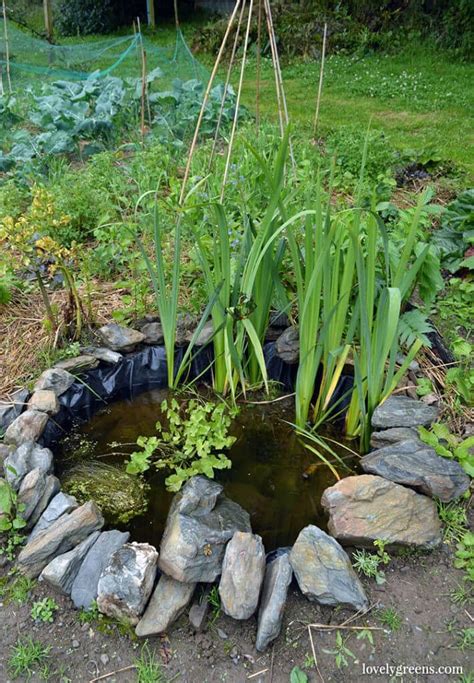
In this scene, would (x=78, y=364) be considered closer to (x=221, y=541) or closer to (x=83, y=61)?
(x=221, y=541)

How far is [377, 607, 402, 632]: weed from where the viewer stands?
67.9 inches

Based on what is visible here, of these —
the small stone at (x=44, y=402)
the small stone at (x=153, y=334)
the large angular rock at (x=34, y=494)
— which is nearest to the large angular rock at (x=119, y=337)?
the small stone at (x=153, y=334)

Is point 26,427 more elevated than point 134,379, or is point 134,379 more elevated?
point 26,427

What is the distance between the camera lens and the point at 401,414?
7.66 feet

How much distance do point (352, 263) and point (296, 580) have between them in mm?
1162

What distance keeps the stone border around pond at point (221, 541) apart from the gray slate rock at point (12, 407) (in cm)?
13

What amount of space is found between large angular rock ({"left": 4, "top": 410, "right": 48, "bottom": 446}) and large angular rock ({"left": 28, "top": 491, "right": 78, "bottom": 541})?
0.37 meters

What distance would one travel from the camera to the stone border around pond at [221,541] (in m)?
1.74

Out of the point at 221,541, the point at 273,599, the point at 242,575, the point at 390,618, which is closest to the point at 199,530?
the point at 221,541

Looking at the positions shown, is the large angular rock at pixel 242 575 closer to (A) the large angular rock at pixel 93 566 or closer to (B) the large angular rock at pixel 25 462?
(A) the large angular rock at pixel 93 566

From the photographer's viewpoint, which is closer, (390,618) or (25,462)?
(390,618)

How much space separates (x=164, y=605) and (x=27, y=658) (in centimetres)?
40

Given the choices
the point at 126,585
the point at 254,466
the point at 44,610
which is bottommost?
the point at 254,466

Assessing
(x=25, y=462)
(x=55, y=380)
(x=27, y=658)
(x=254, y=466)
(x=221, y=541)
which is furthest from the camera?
(x=55, y=380)
